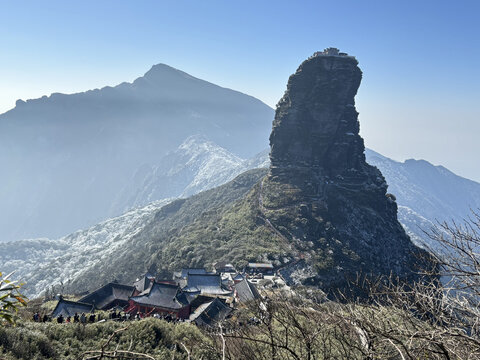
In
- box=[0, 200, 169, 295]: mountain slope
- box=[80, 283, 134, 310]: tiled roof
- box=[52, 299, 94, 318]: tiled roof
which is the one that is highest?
box=[52, 299, 94, 318]: tiled roof

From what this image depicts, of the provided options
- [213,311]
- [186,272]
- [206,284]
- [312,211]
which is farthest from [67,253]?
[213,311]

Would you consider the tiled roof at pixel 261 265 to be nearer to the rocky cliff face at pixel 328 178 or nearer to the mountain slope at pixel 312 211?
the mountain slope at pixel 312 211

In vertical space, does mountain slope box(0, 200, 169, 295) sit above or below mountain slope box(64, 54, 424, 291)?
below

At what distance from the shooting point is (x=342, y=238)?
2655 inches

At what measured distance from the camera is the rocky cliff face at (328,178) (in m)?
67.5

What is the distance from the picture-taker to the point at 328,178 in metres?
83.8

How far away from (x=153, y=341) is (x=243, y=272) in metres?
39.6

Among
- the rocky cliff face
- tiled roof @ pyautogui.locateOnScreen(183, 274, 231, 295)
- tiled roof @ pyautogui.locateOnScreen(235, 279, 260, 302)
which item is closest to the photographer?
tiled roof @ pyautogui.locateOnScreen(235, 279, 260, 302)

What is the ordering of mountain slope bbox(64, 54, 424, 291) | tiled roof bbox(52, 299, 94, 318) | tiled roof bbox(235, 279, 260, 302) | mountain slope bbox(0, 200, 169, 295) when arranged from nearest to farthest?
tiled roof bbox(52, 299, 94, 318) < tiled roof bbox(235, 279, 260, 302) < mountain slope bbox(64, 54, 424, 291) < mountain slope bbox(0, 200, 169, 295)

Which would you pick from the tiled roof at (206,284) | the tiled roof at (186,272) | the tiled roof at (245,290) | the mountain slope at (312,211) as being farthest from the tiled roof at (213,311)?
the mountain slope at (312,211)

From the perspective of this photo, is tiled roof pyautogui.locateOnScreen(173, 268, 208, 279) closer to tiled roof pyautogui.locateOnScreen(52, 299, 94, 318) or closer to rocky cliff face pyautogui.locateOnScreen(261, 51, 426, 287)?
rocky cliff face pyautogui.locateOnScreen(261, 51, 426, 287)

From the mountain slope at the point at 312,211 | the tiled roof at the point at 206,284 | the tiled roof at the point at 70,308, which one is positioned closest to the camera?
the tiled roof at the point at 70,308

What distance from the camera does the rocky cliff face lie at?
67500mm

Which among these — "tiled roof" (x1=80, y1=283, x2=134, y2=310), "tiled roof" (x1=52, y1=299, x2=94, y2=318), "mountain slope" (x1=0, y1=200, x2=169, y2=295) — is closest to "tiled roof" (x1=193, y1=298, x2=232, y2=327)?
"tiled roof" (x1=52, y1=299, x2=94, y2=318)
